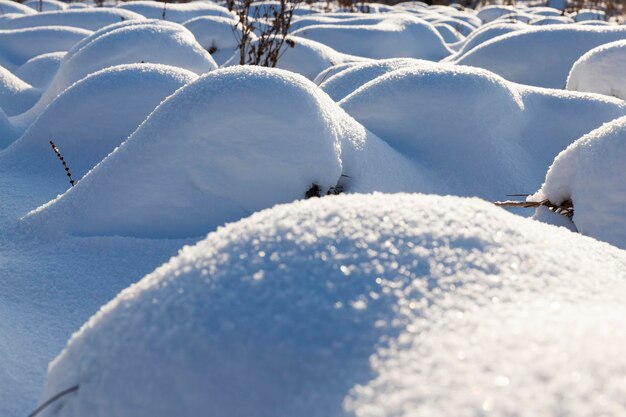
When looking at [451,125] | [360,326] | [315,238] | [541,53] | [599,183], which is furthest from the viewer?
[541,53]

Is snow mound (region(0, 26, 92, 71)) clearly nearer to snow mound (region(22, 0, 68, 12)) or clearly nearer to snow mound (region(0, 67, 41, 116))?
snow mound (region(0, 67, 41, 116))

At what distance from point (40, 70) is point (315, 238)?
4665mm

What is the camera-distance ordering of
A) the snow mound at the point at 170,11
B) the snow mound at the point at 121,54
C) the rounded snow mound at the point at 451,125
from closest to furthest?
the rounded snow mound at the point at 451,125
the snow mound at the point at 121,54
the snow mound at the point at 170,11

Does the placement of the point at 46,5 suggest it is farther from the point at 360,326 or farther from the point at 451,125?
the point at 360,326

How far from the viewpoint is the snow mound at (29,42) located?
18.1 feet

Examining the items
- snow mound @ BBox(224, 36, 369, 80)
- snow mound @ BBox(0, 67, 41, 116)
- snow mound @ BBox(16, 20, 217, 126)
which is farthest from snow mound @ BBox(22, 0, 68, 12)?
snow mound @ BBox(16, 20, 217, 126)

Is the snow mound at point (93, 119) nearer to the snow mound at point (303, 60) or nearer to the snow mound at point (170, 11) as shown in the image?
the snow mound at point (303, 60)

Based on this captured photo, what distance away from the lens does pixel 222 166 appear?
6.21 feet

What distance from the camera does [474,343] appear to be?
728 millimetres

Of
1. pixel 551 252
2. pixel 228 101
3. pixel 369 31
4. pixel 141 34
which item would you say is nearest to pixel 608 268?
pixel 551 252

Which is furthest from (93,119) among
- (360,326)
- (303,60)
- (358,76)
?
(303,60)

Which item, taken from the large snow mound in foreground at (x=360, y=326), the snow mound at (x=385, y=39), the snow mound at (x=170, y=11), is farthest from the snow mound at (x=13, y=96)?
the large snow mound in foreground at (x=360, y=326)

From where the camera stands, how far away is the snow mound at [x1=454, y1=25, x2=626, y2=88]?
403cm

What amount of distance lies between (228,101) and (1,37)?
4564mm
